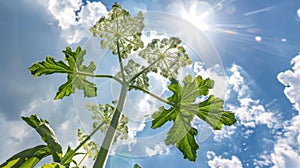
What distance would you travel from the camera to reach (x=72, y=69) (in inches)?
134

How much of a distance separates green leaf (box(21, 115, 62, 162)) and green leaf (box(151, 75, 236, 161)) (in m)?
1.01

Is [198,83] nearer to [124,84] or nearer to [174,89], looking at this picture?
[174,89]

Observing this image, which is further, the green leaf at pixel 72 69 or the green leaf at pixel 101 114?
the green leaf at pixel 72 69

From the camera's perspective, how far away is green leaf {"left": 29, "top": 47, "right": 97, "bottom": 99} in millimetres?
3381

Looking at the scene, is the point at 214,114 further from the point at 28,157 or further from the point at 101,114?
the point at 28,157

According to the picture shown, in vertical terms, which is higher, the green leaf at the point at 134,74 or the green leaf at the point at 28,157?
the green leaf at the point at 134,74

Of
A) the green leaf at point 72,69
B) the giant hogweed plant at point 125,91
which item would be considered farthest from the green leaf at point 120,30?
the green leaf at point 72,69

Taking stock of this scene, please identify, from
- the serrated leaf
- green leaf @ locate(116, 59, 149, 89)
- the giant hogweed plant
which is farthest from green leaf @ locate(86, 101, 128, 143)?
the serrated leaf

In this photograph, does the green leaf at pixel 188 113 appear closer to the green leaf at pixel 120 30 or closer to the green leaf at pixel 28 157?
the green leaf at pixel 120 30

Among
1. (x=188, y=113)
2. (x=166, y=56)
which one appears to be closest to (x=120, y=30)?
(x=166, y=56)

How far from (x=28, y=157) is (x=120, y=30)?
4.49ft

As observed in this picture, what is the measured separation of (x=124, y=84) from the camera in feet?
8.76

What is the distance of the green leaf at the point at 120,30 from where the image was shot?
3.01 m

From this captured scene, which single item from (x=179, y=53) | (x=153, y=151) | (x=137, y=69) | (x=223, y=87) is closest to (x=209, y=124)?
(x=223, y=87)
